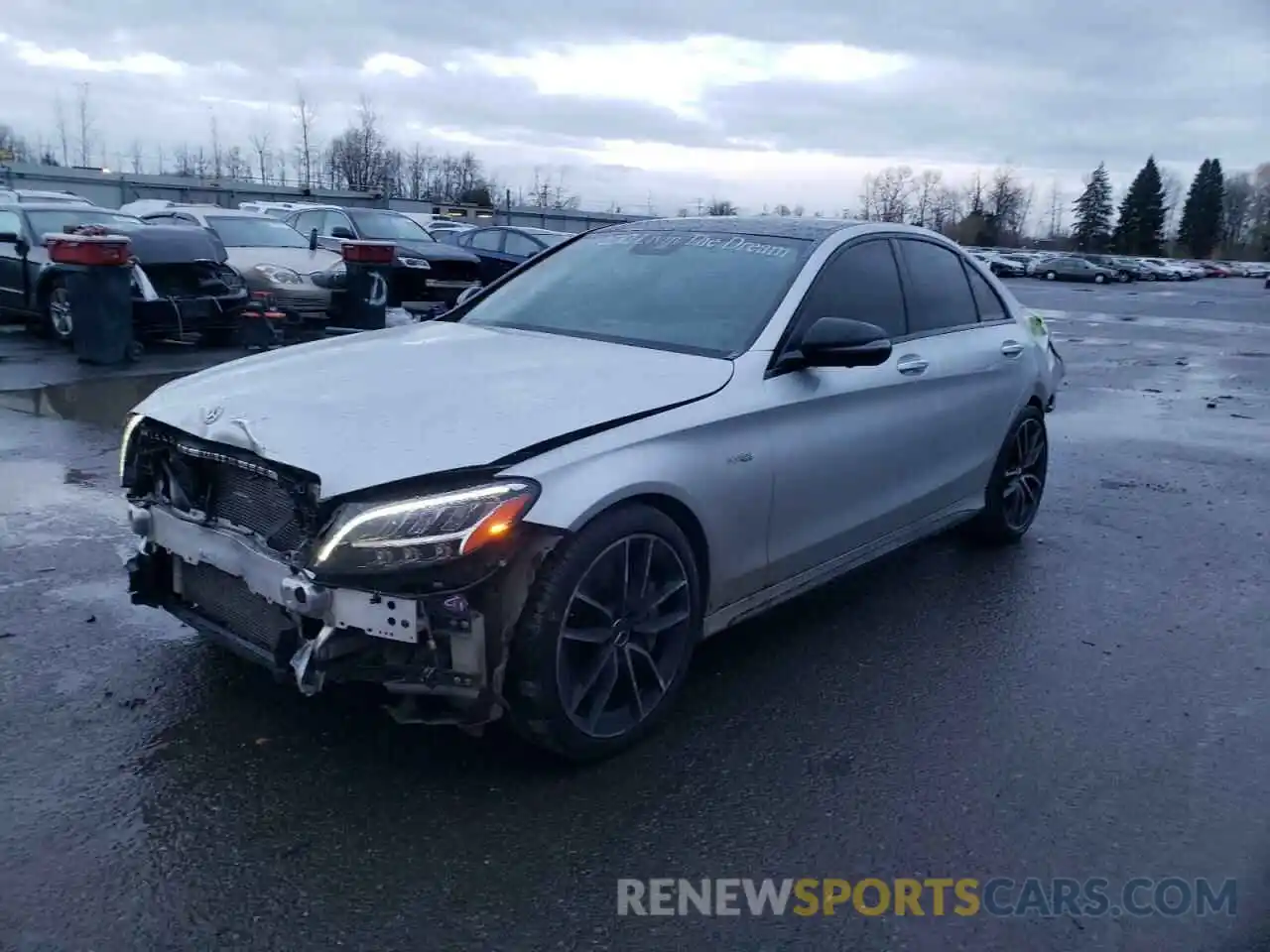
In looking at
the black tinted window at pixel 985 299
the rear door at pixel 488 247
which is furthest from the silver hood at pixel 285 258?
the black tinted window at pixel 985 299

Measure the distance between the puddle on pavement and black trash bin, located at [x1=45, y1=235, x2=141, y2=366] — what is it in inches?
27.5

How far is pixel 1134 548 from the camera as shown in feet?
20.9

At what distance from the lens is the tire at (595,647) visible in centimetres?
326

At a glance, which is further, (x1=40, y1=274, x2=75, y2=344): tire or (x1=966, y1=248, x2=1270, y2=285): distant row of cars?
(x1=966, y1=248, x2=1270, y2=285): distant row of cars

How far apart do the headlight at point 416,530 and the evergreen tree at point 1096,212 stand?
121m

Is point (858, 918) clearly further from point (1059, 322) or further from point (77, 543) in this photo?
point (1059, 322)

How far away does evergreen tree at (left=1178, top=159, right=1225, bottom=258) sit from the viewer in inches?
4540

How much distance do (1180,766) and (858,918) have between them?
1.56 meters

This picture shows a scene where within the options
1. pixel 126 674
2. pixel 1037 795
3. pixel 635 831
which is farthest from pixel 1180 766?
pixel 126 674

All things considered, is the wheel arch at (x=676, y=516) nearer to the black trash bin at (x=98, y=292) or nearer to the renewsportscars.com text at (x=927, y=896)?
the renewsportscars.com text at (x=927, y=896)

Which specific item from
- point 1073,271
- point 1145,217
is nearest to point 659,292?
point 1073,271

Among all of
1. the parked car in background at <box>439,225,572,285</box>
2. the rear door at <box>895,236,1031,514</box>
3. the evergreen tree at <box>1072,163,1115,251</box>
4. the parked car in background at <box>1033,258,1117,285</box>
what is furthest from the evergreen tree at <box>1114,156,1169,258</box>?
the rear door at <box>895,236,1031,514</box>

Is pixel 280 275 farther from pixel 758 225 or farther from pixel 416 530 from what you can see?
pixel 416 530

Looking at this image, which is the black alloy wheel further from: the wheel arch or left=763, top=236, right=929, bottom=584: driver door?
left=763, top=236, right=929, bottom=584: driver door
